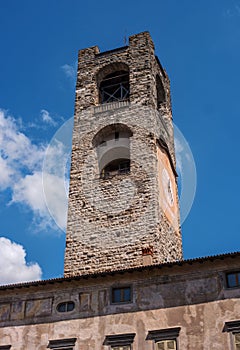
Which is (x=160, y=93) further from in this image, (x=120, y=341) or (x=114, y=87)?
(x=120, y=341)

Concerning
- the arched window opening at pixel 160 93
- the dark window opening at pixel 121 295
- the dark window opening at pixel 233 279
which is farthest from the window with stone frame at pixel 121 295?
the arched window opening at pixel 160 93

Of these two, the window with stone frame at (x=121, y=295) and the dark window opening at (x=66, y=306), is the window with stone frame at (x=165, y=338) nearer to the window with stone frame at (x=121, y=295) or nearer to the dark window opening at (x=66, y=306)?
the window with stone frame at (x=121, y=295)

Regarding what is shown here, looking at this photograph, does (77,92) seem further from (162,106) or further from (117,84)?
(162,106)

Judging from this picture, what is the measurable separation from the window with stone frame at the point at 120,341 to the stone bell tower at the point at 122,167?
340 cm

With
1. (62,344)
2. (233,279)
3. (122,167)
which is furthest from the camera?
(122,167)

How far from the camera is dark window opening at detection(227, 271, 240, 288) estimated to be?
1323 cm

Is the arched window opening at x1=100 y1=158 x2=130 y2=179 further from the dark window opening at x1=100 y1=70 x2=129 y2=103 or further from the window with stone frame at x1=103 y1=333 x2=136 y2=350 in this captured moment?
the window with stone frame at x1=103 y1=333 x2=136 y2=350

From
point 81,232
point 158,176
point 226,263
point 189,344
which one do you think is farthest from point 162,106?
point 189,344

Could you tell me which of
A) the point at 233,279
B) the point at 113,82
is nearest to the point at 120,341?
the point at 233,279

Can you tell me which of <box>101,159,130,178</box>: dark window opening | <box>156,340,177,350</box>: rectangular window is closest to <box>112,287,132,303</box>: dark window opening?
<box>156,340,177,350</box>: rectangular window

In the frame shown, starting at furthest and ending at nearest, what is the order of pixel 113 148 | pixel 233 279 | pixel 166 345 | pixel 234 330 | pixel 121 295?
pixel 113 148
pixel 121 295
pixel 233 279
pixel 166 345
pixel 234 330

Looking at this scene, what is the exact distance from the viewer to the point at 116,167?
2127cm

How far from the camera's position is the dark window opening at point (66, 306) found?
47.4ft

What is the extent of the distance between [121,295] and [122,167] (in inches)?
304
